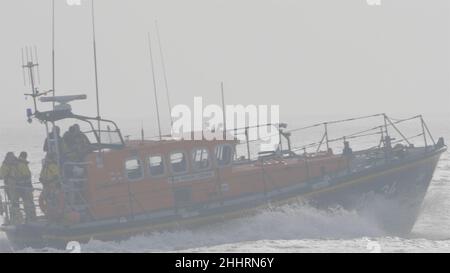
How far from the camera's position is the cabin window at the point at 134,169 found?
67.5 ft

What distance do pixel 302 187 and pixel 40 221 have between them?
5.88 m

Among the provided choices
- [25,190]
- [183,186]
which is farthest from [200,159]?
[25,190]

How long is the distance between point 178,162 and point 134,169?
0.99 metres

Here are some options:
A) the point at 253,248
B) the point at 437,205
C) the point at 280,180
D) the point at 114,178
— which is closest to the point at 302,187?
the point at 280,180

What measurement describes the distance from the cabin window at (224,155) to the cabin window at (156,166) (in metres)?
1.28

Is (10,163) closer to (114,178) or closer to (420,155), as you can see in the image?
(114,178)

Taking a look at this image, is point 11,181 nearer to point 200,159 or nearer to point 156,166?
point 156,166

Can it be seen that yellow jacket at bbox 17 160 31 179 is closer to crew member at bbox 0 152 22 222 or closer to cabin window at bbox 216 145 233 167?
crew member at bbox 0 152 22 222

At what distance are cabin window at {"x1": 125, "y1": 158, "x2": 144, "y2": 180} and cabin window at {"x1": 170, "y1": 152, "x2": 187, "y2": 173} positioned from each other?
0.72 metres

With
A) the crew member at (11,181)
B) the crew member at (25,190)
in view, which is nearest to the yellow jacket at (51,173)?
the crew member at (25,190)

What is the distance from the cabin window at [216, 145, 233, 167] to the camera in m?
21.0

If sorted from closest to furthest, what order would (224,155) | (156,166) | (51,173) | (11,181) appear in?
(51,173)
(156,166)
(11,181)
(224,155)

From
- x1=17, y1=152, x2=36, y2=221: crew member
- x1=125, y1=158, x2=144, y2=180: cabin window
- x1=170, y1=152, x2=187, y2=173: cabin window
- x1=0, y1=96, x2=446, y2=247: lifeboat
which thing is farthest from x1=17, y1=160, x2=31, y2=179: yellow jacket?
x1=170, y1=152, x2=187, y2=173: cabin window

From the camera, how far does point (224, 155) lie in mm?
21109
